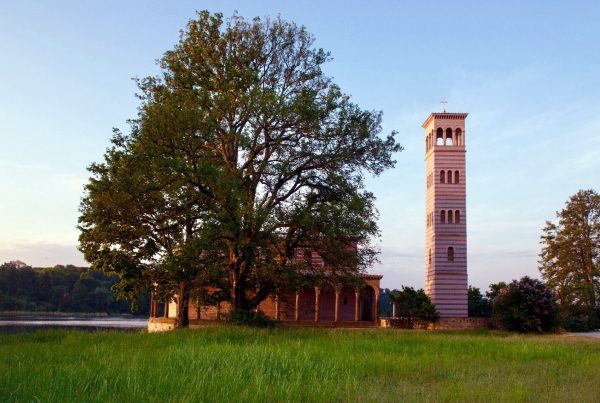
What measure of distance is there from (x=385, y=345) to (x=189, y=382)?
8872 mm

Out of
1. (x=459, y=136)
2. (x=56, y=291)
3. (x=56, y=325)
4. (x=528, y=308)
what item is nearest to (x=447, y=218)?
(x=459, y=136)

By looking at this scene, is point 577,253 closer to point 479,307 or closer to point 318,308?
point 479,307

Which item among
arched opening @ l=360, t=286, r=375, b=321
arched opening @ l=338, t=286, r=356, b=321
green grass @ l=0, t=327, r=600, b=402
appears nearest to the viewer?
green grass @ l=0, t=327, r=600, b=402

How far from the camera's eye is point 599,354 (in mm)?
16438

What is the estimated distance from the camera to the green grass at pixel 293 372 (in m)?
8.46

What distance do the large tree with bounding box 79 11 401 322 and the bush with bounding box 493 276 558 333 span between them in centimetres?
1385

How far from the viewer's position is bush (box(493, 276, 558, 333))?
3488cm

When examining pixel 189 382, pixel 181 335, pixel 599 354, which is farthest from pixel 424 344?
pixel 189 382

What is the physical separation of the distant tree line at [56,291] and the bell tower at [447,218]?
57.0m

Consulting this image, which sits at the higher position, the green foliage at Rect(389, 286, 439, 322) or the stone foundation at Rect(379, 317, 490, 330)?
the green foliage at Rect(389, 286, 439, 322)

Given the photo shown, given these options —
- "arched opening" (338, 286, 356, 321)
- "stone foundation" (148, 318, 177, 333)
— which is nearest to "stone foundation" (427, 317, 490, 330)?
"arched opening" (338, 286, 356, 321)

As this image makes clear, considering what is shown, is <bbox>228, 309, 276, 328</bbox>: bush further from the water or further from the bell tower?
the bell tower

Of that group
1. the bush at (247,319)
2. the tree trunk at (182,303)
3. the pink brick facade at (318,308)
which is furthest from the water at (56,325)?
the bush at (247,319)

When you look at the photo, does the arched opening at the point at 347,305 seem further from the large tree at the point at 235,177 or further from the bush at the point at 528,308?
the large tree at the point at 235,177
